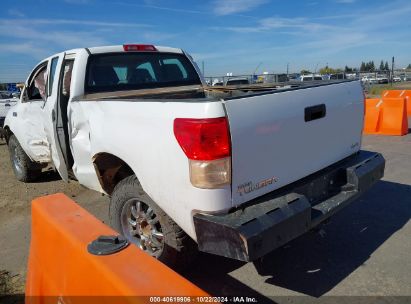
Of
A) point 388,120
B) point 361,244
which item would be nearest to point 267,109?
point 361,244

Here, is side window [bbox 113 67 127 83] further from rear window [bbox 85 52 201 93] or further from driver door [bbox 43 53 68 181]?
driver door [bbox 43 53 68 181]

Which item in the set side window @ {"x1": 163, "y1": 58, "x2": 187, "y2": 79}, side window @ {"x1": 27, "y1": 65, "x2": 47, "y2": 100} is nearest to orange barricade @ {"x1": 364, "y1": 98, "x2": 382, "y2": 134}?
side window @ {"x1": 163, "y1": 58, "x2": 187, "y2": 79}

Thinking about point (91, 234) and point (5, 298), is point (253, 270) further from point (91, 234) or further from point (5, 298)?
point (5, 298)

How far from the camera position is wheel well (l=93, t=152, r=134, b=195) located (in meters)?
3.60

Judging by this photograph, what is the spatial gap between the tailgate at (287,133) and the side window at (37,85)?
392 centimetres

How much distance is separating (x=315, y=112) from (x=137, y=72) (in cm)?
253

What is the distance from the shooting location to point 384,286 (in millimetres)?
3104

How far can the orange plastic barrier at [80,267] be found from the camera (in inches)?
68.8

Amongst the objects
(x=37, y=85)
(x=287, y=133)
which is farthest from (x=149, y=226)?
(x=37, y=85)

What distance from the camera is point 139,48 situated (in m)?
4.88

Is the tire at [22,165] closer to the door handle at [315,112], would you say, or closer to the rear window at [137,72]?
the rear window at [137,72]

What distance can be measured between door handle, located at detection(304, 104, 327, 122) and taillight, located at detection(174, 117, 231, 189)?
0.89 metres

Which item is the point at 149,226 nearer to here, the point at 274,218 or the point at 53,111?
the point at 274,218

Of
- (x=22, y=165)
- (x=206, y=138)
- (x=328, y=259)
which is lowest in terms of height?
(x=328, y=259)
